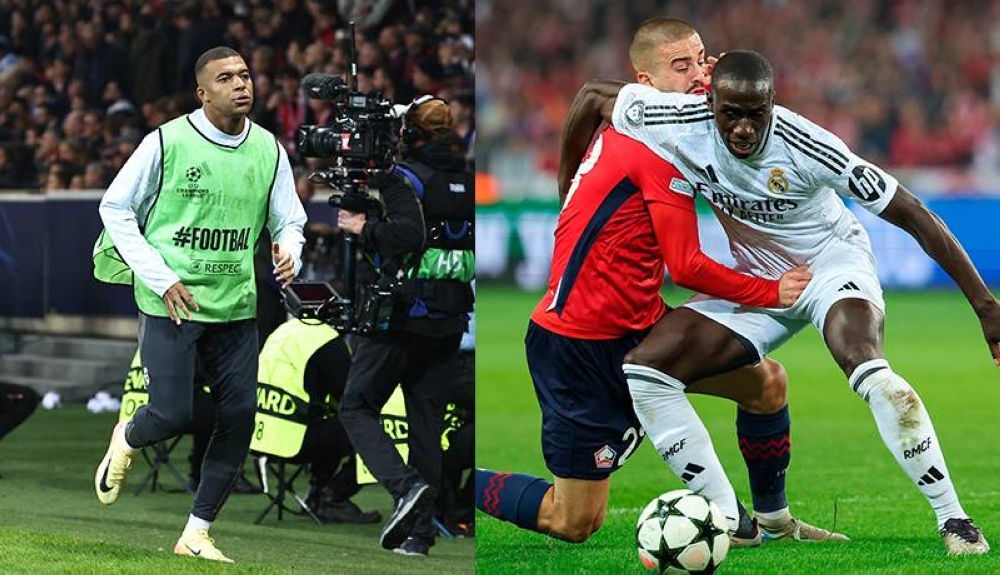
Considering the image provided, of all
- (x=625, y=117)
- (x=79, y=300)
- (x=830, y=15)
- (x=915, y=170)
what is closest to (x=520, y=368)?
(x=79, y=300)

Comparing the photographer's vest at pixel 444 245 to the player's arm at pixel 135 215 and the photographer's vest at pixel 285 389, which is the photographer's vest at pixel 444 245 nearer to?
the photographer's vest at pixel 285 389

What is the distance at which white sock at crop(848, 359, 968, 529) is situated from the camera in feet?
18.1

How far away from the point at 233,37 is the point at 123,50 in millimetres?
593

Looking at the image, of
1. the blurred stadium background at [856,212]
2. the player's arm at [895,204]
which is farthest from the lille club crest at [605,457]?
the player's arm at [895,204]

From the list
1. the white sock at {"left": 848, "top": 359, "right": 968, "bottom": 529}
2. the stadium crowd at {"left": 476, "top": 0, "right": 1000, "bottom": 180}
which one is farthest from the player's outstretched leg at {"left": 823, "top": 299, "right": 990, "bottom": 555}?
the stadium crowd at {"left": 476, "top": 0, "right": 1000, "bottom": 180}

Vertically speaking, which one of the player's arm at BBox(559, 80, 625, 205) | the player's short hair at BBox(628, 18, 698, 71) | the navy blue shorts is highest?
the player's short hair at BBox(628, 18, 698, 71)

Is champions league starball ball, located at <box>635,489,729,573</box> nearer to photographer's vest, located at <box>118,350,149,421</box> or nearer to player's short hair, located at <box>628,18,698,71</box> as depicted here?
player's short hair, located at <box>628,18,698,71</box>

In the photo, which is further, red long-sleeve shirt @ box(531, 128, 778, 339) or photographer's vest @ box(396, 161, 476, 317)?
photographer's vest @ box(396, 161, 476, 317)

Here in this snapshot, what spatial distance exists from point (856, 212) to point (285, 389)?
42.3ft

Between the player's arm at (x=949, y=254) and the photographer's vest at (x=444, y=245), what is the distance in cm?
189

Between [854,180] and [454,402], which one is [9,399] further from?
[854,180]

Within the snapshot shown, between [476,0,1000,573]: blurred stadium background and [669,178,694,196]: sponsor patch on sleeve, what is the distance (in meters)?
1.31

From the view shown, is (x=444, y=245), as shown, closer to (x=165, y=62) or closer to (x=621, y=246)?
(x=621, y=246)

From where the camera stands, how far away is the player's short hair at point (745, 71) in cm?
549
